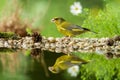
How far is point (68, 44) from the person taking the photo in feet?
8.65

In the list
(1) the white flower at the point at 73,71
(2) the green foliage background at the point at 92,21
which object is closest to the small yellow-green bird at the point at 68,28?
(2) the green foliage background at the point at 92,21

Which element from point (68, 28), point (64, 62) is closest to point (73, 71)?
point (64, 62)

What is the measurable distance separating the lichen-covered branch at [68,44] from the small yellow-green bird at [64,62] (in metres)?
0.03

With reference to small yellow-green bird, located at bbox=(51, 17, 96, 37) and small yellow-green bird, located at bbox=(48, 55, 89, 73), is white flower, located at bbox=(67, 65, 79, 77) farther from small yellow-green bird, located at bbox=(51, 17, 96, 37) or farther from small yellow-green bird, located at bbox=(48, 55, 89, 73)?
small yellow-green bird, located at bbox=(51, 17, 96, 37)

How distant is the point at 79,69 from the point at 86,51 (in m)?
0.10

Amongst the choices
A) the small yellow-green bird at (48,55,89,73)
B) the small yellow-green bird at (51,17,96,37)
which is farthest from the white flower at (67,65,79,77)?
the small yellow-green bird at (51,17,96,37)

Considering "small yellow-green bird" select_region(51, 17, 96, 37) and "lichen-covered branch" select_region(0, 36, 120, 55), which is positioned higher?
"small yellow-green bird" select_region(51, 17, 96, 37)

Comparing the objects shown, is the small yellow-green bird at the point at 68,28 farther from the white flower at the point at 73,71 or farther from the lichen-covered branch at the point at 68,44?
the white flower at the point at 73,71

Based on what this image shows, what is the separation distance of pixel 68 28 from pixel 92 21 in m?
0.11

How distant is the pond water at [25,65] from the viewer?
2.67m

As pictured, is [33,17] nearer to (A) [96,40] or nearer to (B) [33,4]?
(B) [33,4]

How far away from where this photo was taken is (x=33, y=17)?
2727mm

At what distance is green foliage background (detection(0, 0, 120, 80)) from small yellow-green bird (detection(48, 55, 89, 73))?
0.03 metres

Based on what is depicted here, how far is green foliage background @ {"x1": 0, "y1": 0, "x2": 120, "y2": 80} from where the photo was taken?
262 cm
